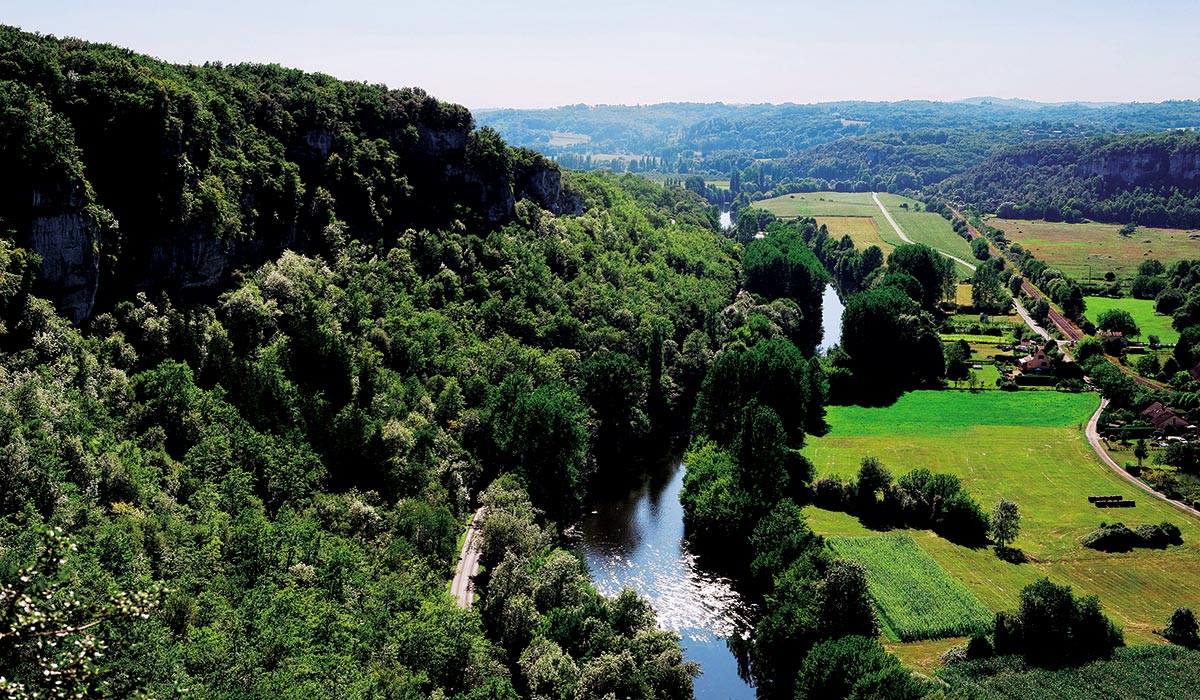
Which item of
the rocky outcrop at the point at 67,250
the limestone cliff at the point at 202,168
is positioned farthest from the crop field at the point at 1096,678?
the limestone cliff at the point at 202,168

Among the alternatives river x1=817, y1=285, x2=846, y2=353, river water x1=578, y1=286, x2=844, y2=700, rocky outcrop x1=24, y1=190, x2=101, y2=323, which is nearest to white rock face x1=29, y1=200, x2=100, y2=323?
rocky outcrop x1=24, y1=190, x2=101, y2=323

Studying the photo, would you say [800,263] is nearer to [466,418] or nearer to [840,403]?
[840,403]

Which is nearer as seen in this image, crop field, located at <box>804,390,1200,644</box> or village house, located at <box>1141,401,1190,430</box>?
crop field, located at <box>804,390,1200,644</box>

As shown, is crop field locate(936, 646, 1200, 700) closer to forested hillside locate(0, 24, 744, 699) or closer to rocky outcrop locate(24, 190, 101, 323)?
forested hillside locate(0, 24, 744, 699)

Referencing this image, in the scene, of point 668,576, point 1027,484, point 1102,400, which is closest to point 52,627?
point 668,576

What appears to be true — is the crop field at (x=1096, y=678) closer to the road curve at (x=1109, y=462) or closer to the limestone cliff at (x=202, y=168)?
the road curve at (x=1109, y=462)
